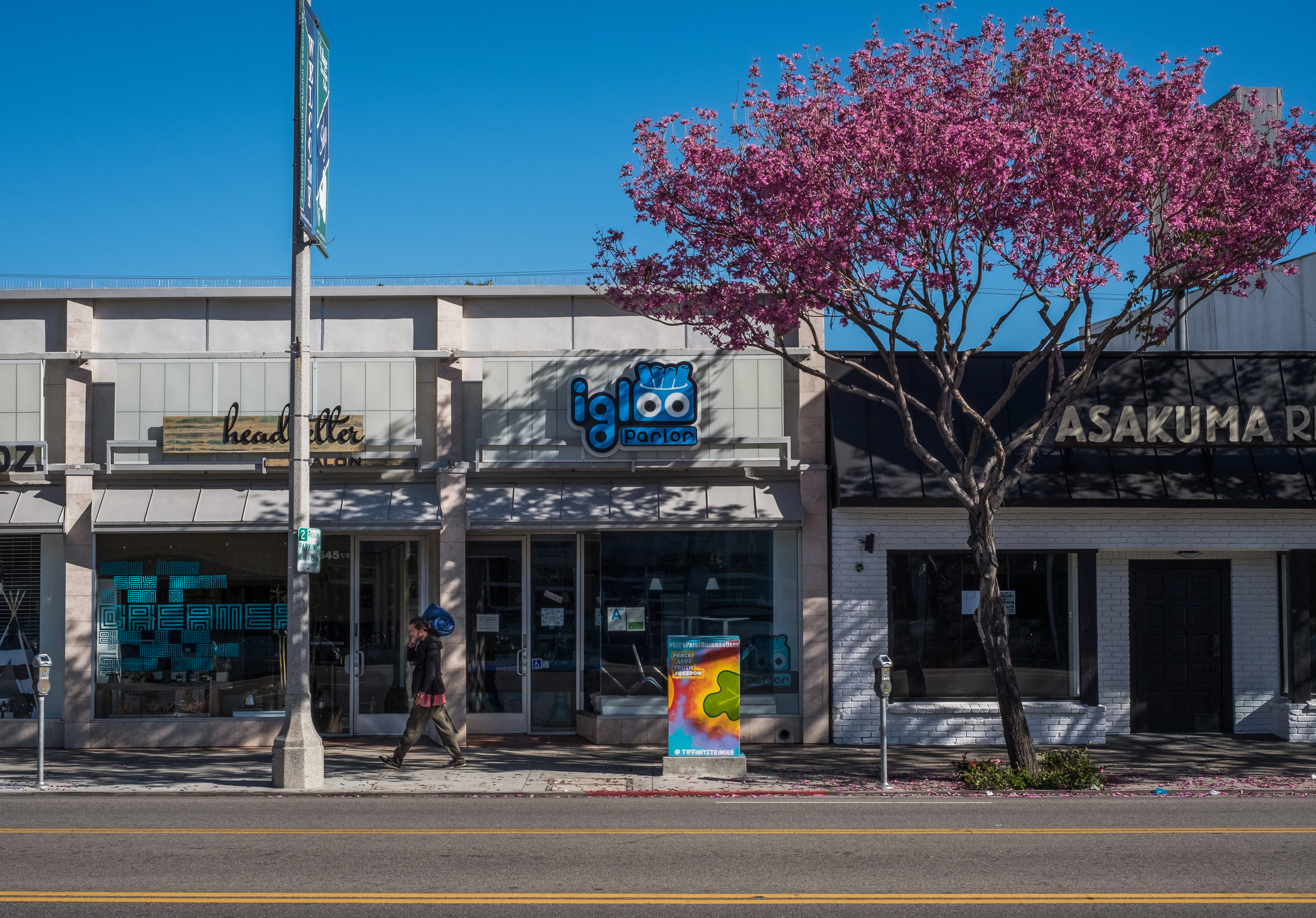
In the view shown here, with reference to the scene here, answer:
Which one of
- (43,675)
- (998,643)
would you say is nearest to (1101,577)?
(998,643)

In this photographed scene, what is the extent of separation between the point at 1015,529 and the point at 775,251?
214 inches

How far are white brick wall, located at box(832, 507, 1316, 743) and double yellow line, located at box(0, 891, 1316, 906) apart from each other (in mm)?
7585

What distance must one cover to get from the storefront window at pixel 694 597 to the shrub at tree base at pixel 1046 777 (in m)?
3.66

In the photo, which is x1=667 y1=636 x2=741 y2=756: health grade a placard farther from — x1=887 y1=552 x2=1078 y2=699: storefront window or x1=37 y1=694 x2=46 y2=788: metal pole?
x1=37 y1=694 x2=46 y2=788: metal pole

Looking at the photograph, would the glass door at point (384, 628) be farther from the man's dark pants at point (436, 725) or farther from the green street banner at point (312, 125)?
the green street banner at point (312, 125)

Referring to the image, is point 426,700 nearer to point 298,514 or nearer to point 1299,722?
point 298,514

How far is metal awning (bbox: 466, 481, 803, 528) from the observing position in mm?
15570

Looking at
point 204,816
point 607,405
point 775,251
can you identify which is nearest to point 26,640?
point 204,816

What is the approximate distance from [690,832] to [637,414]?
6.68 metres

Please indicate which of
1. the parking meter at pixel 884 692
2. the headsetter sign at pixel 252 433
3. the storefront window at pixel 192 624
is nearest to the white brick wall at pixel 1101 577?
the parking meter at pixel 884 692

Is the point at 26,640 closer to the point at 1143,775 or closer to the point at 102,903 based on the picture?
the point at 102,903

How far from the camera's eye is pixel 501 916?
7379 millimetres

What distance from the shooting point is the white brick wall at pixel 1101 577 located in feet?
51.0

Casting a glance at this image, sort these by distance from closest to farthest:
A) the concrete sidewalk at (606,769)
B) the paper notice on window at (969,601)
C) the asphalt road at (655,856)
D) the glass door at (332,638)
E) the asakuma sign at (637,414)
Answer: the asphalt road at (655,856) → the concrete sidewalk at (606,769) → the asakuma sign at (637,414) → the paper notice on window at (969,601) → the glass door at (332,638)
